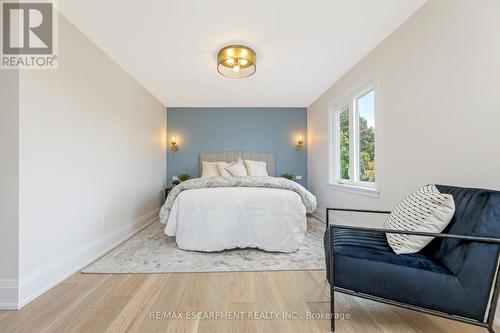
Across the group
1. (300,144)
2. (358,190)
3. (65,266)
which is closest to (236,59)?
(358,190)

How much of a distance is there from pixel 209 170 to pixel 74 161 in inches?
95.9

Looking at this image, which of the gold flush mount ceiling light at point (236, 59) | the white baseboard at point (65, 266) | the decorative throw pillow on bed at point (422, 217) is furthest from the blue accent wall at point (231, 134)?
the decorative throw pillow on bed at point (422, 217)

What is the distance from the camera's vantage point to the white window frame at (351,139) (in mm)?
2699

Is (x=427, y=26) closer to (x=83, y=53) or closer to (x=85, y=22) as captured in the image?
(x=85, y=22)

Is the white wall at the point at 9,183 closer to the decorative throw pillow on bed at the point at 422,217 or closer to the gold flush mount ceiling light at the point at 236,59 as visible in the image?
the gold flush mount ceiling light at the point at 236,59

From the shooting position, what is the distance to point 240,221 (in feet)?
8.43

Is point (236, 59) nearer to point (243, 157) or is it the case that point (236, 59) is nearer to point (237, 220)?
point (237, 220)

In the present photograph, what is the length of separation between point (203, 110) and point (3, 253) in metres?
3.85

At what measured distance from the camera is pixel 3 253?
158cm

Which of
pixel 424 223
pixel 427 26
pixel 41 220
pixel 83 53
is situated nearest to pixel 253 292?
pixel 424 223

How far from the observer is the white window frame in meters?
2.70
